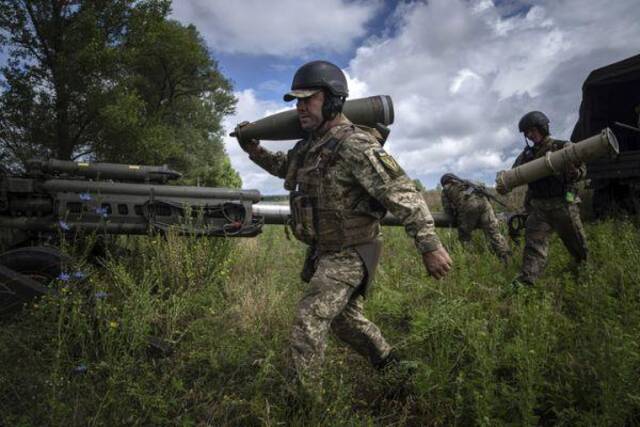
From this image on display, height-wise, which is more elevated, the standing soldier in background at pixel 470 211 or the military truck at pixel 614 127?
the military truck at pixel 614 127

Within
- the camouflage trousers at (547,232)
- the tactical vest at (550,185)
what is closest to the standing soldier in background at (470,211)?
the camouflage trousers at (547,232)

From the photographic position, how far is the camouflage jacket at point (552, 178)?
496 cm

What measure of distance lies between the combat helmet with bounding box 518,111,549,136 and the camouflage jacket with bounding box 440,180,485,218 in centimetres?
198

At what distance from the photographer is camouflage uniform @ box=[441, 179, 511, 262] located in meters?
6.84

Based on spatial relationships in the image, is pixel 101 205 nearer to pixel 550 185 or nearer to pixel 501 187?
pixel 501 187

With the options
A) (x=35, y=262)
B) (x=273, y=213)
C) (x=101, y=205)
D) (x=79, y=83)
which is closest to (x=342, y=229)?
(x=273, y=213)

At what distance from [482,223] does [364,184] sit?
17.0 feet

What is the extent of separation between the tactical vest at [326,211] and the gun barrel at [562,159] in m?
3.05

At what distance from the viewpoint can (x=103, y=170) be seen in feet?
16.8

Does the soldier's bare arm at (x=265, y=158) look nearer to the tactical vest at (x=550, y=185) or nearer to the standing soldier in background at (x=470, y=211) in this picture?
the tactical vest at (x=550, y=185)

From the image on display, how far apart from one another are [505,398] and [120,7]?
1418 cm

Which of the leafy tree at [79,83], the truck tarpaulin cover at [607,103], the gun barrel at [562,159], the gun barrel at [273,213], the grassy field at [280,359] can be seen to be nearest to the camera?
the grassy field at [280,359]

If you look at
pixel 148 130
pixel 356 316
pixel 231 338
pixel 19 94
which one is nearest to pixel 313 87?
pixel 356 316

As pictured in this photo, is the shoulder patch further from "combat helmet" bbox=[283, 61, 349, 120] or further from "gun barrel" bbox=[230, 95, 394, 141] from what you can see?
"gun barrel" bbox=[230, 95, 394, 141]
